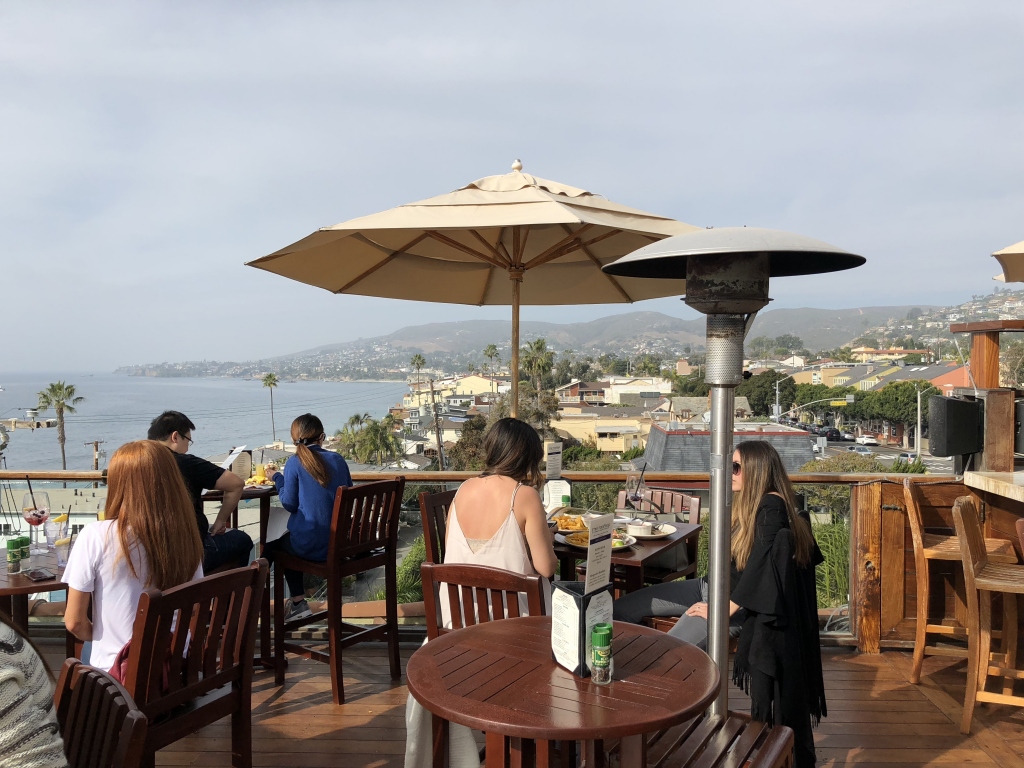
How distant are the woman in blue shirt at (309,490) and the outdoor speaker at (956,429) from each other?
10.4 ft

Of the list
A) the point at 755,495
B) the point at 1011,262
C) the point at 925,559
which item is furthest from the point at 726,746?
the point at 1011,262

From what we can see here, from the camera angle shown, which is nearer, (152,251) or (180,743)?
(180,743)

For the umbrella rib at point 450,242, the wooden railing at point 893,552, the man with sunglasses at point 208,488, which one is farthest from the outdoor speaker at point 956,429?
the man with sunglasses at point 208,488

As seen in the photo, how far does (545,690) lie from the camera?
1627mm

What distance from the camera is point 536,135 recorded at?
151ft

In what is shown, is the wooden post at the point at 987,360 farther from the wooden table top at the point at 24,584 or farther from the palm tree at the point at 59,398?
the palm tree at the point at 59,398

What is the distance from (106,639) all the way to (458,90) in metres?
35.1

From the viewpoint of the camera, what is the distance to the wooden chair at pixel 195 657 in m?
1.74

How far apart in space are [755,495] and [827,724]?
1.36 metres

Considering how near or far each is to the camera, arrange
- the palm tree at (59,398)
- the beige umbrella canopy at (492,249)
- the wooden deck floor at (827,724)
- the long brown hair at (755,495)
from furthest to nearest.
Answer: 1. the palm tree at (59,398)
2. the beige umbrella canopy at (492,249)
3. the wooden deck floor at (827,724)
4. the long brown hair at (755,495)

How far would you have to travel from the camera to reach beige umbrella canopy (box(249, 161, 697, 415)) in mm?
3055

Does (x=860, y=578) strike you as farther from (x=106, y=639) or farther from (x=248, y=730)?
(x=106, y=639)

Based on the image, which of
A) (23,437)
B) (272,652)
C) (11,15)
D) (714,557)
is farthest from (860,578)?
(23,437)

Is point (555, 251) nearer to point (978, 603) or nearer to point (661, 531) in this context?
point (661, 531)
